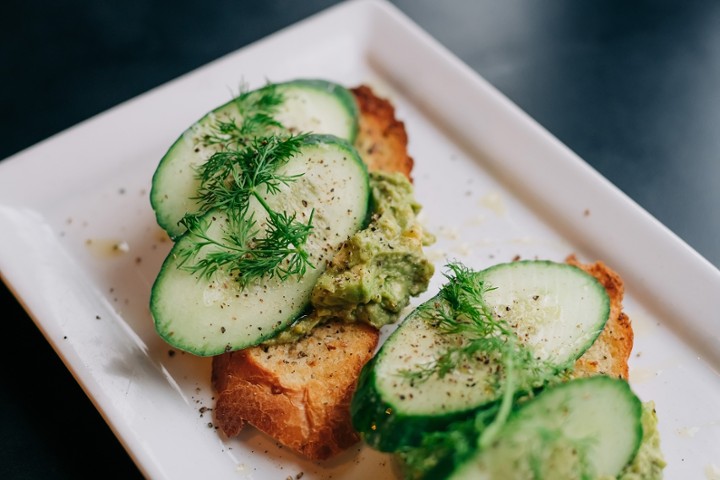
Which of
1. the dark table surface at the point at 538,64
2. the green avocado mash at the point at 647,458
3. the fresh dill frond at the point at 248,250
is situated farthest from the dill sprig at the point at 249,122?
the green avocado mash at the point at 647,458

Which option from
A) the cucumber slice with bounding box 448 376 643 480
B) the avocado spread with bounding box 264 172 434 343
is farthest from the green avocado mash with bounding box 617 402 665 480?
the avocado spread with bounding box 264 172 434 343

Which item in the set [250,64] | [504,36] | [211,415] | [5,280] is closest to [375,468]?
[211,415]

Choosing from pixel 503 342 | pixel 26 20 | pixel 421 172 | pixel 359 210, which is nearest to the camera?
pixel 503 342

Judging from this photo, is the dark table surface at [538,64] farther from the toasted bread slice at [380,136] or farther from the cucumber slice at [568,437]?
the cucumber slice at [568,437]

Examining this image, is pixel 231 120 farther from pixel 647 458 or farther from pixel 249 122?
pixel 647 458

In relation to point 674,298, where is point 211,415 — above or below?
below

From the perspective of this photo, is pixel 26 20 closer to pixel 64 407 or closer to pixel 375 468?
pixel 64 407
